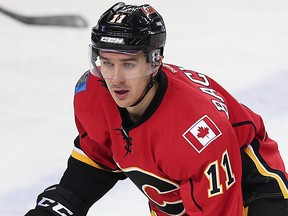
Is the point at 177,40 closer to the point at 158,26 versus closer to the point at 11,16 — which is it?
the point at 11,16

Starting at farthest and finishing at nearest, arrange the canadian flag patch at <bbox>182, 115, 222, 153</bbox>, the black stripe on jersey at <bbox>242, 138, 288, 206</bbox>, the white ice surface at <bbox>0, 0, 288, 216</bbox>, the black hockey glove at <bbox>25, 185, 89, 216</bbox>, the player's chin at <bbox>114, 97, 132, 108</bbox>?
the white ice surface at <bbox>0, 0, 288, 216</bbox> < the black hockey glove at <bbox>25, 185, 89, 216</bbox> < the black stripe on jersey at <bbox>242, 138, 288, 206</bbox> < the player's chin at <bbox>114, 97, 132, 108</bbox> < the canadian flag patch at <bbox>182, 115, 222, 153</bbox>

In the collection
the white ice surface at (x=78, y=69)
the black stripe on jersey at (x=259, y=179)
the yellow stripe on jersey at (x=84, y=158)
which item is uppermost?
the black stripe on jersey at (x=259, y=179)

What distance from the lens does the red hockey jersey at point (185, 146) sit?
7.62 ft

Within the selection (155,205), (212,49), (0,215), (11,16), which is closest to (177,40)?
(212,49)

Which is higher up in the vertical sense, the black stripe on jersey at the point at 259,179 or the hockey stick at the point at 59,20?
the black stripe on jersey at the point at 259,179

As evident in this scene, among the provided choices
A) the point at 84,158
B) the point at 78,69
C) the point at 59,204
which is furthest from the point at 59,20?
the point at 59,204

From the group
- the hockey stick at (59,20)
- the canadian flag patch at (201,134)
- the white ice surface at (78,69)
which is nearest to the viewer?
the canadian flag patch at (201,134)

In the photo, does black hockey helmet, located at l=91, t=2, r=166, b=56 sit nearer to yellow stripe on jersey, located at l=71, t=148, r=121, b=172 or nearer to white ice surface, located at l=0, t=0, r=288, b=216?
yellow stripe on jersey, located at l=71, t=148, r=121, b=172

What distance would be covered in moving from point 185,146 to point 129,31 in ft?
1.14

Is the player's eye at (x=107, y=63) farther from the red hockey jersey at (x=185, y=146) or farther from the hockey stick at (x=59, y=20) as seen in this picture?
the hockey stick at (x=59, y=20)

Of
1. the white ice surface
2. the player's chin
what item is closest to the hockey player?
the player's chin

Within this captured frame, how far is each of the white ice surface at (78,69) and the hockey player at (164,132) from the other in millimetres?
753

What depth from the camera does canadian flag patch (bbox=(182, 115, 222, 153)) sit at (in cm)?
230

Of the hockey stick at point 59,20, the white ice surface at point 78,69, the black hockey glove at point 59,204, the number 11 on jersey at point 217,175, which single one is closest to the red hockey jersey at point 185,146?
the number 11 on jersey at point 217,175
